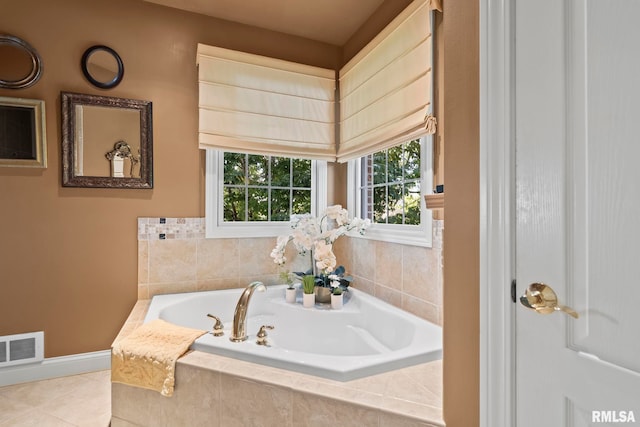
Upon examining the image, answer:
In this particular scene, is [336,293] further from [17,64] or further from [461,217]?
[17,64]

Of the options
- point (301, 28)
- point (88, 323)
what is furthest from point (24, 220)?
point (301, 28)

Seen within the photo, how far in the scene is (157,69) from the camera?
7.88ft

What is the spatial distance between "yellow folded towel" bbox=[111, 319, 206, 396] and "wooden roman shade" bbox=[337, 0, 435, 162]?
61.9 inches

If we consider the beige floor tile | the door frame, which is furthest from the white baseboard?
the door frame

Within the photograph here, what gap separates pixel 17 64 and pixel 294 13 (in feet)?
6.06

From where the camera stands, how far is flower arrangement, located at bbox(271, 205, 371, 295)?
2.26 m

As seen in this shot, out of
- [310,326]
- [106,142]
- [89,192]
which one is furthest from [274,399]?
[106,142]

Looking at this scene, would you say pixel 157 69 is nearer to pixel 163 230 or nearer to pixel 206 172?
pixel 206 172

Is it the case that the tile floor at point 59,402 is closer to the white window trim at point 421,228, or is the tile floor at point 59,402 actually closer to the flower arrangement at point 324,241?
the flower arrangement at point 324,241

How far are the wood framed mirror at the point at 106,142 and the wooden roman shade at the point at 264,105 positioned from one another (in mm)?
417

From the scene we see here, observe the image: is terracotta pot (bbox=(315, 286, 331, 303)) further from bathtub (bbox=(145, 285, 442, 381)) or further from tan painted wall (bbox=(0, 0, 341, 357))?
tan painted wall (bbox=(0, 0, 341, 357))

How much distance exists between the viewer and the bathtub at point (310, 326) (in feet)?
4.65

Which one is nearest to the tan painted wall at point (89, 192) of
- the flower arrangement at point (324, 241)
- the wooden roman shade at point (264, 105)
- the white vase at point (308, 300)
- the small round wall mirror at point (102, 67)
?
the small round wall mirror at point (102, 67)

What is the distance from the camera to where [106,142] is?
89.8 inches
